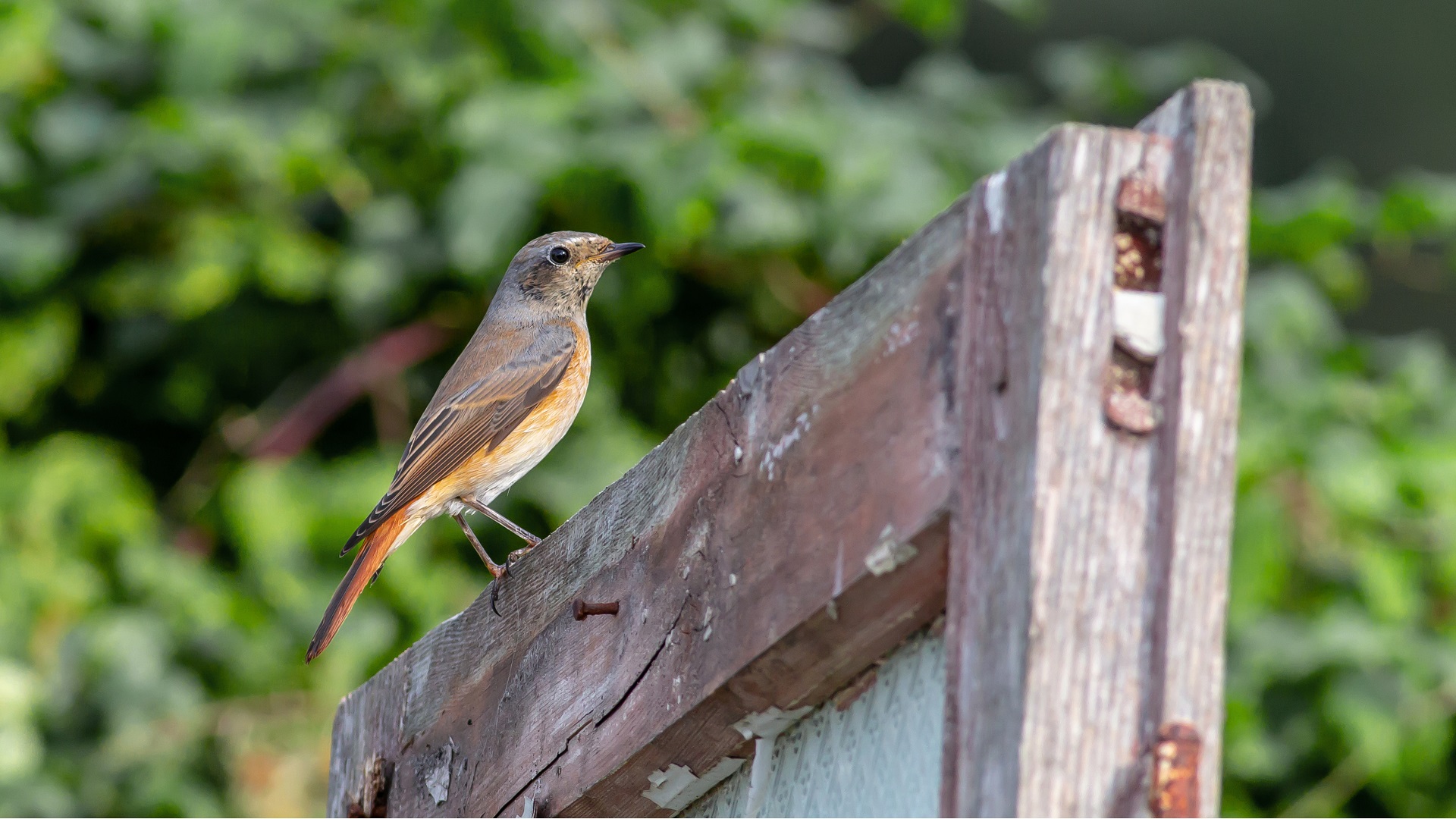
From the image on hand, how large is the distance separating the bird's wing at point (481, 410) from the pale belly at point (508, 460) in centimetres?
3

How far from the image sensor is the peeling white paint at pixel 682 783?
184cm

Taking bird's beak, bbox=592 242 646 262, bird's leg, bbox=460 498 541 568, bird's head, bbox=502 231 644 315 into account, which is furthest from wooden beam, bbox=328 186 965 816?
bird's head, bbox=502 231 644 315

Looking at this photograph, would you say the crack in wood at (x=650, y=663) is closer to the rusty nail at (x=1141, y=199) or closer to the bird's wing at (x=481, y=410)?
the rusty nail at (x=1141, y=199)

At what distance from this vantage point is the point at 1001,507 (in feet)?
3.87

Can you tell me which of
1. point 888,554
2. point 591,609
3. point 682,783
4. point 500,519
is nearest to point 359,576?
point 500,519

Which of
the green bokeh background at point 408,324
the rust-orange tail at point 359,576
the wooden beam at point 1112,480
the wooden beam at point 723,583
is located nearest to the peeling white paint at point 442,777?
the wooden beam at point 723,583

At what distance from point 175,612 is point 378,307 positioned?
1.07 metres

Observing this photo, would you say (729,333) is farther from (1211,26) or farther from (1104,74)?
(1211,26)

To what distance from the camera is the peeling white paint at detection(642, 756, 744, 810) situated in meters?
1.84

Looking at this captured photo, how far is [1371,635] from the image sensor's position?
3887 mm

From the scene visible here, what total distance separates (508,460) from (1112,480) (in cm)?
292

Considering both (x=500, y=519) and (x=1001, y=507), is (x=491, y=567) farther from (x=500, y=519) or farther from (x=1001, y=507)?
(x=1001, y=507)

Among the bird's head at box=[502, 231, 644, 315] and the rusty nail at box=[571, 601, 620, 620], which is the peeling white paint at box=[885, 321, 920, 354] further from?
the bird's head at box=[502, 231, 644, 315]

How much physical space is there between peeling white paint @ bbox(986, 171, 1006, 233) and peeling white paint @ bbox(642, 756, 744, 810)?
83cm
